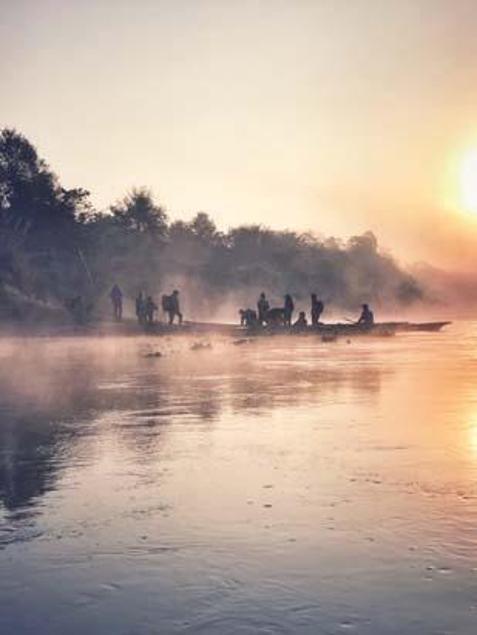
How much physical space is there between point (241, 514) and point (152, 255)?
81.3 metres

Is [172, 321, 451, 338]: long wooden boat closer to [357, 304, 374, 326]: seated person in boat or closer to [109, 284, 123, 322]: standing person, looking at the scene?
[357, 304, 374, 326]: seated person in boat

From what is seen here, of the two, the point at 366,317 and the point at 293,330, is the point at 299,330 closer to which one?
the point at 293,330

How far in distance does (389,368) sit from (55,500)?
15.6m

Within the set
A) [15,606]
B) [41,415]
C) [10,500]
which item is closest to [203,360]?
[41,415]

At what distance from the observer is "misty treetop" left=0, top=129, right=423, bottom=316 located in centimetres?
6456

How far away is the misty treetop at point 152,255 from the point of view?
64.6 meters

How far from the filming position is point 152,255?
8731 cm

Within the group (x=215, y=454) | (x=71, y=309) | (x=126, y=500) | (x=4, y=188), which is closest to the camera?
(x=126, y=500)

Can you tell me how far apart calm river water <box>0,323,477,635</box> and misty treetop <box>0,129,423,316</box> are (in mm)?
49957

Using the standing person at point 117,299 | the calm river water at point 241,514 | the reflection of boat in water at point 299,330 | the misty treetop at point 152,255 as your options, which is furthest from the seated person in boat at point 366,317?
the calm river water at point 241,514

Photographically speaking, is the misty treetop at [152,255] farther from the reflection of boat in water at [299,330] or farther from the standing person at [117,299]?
the reflection of boat in water at [299,330]

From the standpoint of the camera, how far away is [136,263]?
82438 millimetres

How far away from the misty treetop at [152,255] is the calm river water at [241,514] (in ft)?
164

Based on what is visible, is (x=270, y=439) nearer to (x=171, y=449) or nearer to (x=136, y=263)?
(x=171, y=449)
